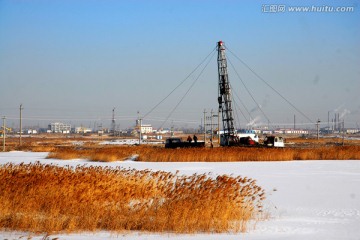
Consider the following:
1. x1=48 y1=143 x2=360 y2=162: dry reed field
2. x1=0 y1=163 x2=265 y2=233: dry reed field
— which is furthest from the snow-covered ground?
x1=48 y1=143 x2=360 y2=162: dry reed field

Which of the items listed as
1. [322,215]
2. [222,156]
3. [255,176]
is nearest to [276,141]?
[222,156]

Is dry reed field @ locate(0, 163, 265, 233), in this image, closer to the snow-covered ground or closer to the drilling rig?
the snow-covered ground

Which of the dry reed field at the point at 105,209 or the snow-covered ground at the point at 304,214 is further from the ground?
→ the dry reed field at the point at 105,209

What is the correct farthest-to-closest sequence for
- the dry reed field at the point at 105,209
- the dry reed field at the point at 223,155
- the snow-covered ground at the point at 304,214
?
the dry reed field at the point at 223,155
the dry reed field at the point at 105,209
the snow-covered ground at the point at 304,214

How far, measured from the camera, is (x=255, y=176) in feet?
78.2

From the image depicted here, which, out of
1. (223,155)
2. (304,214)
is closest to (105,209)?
(304,214)

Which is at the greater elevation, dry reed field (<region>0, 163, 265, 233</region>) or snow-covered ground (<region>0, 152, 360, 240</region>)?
dry reed field (<region>0, 163, 265, 233</region>)

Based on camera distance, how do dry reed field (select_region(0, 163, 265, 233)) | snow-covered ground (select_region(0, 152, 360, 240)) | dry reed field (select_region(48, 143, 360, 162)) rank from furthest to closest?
dry reed field (select_region(48, 143, 360, 162)) → dry reed field (select_region(0, 163, 265, 233)) → snow-covered ground (select_region(0, 152, 360, 240))

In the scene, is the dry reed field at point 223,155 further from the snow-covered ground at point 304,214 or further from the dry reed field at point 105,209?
the dry reed field at point 105,209

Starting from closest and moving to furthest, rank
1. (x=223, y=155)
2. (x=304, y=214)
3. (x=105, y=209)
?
(x=105, y=209)
(x=304, y=214)
(x=223, y=155)

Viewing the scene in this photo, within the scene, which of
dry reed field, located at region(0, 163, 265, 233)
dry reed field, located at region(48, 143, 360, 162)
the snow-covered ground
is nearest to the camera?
the snow-covered ground

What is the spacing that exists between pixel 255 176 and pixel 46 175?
1227 centimetres

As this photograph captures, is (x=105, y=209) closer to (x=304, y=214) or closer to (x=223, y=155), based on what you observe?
(x=304, y=214)

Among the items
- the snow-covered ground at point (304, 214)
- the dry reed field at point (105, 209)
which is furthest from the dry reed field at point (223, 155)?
the dry reed field at point (105, 209)
